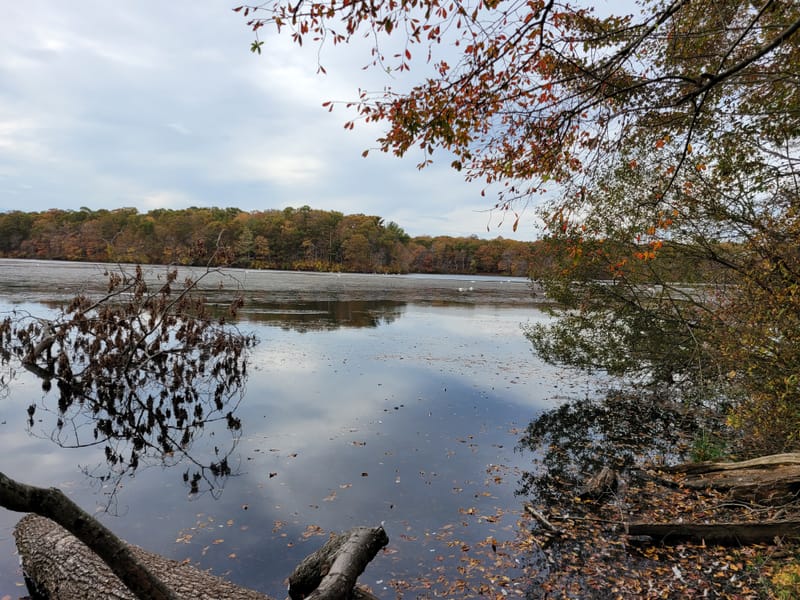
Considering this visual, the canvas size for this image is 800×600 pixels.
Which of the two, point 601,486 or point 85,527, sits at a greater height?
point 85,527

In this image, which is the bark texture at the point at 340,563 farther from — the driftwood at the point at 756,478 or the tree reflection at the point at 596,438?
the driftwood at the point at 756,478

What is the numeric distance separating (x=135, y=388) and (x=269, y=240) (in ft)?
337

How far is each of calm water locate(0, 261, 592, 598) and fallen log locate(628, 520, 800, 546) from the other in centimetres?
168

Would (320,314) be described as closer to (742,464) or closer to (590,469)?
(590,469)

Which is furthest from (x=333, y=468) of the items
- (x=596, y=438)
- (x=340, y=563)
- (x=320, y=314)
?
(x=320, y=314)

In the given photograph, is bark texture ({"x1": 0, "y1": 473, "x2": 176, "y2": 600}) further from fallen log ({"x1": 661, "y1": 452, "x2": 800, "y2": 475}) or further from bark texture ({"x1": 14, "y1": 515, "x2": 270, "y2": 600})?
fallen log ({"x1": 661, "y1": 452, "x2": 800, "y2": 475})

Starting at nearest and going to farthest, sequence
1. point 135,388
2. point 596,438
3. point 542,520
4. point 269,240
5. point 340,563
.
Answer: point 340,563, point 542,520, point 596,438, point 135,388, point 269,240

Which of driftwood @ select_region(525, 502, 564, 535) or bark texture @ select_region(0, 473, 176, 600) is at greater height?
bark texture @ select_region(0, 473, 176, 600)

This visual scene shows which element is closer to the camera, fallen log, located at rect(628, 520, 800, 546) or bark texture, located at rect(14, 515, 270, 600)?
bark texture, located at rect(14, 515, 270, 600)

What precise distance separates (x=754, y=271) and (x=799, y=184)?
1541 mm

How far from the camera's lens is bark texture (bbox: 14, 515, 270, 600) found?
4223mm

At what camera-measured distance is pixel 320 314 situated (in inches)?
1161

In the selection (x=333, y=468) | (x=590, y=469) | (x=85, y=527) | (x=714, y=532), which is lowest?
(x=333, y=468)

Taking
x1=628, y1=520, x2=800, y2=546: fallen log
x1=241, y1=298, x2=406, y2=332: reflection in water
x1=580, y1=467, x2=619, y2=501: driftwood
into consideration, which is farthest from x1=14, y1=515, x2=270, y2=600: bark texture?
x1=241, y1=298, x2=406, y2=332: reflection in water
